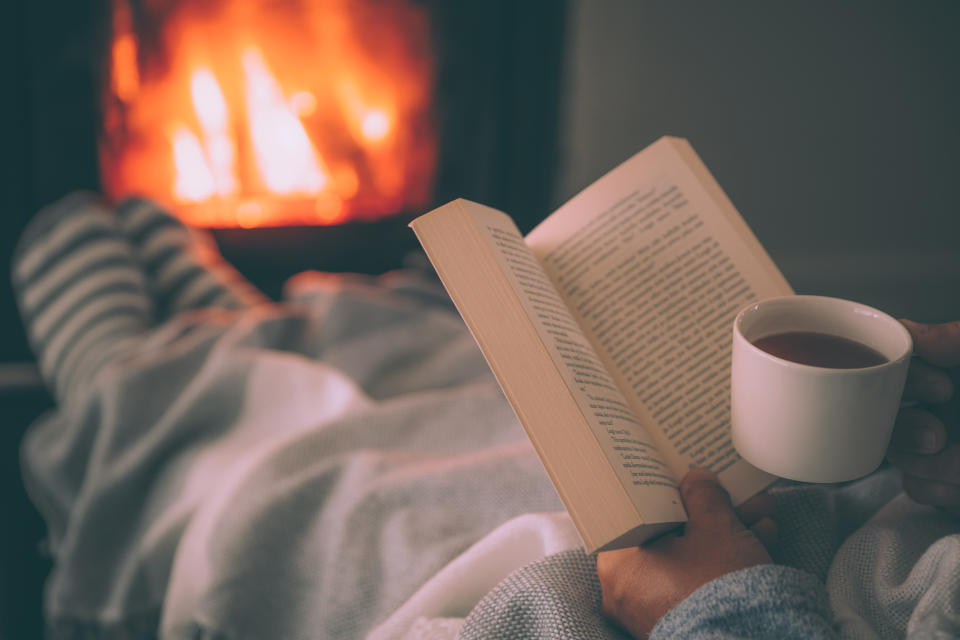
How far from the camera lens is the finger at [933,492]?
37cm

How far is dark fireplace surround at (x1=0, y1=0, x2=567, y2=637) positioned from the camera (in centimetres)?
111

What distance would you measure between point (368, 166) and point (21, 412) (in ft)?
2.31

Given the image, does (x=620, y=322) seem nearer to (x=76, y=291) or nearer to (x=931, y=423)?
(x=931, y=423)

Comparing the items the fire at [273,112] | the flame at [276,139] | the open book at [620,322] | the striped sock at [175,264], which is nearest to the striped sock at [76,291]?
the striped sock at [175,264]

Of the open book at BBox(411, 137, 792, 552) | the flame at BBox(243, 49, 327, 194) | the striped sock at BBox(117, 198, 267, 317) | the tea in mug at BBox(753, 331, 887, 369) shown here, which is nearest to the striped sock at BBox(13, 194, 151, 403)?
the striped sock at BBox(117, 198, 267, 317)

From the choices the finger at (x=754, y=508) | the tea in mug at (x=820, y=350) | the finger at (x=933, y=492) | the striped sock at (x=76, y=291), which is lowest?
the striped sock at (x=76, y=291)

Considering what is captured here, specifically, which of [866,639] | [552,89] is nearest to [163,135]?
[552,89]

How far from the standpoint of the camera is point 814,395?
31 centimetres

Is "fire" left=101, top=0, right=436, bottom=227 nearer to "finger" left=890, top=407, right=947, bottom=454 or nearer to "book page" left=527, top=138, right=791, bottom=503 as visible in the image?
"book page" left=527, top=138, right=791, bottom=503

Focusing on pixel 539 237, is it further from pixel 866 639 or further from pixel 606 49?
pixel 606 49

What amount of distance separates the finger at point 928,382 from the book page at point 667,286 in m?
0.08

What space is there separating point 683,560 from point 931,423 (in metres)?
0.14

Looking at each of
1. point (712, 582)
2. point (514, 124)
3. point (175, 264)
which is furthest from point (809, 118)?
point (712, 582)

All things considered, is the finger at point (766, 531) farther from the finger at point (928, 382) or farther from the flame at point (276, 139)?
the flame at point (276, 139)
